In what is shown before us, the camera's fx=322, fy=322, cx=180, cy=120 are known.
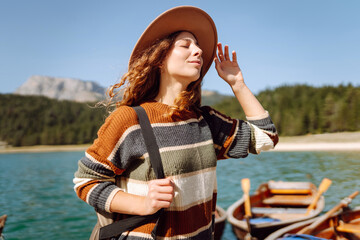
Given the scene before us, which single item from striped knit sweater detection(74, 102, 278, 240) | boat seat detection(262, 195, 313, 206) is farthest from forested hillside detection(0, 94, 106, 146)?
striped knit sweater detection(74, 102, 278, 240)

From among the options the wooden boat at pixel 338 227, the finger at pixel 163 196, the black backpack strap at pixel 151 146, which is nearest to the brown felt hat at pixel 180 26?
the black backpack strap at pixel 151 146

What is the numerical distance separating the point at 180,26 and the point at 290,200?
7703 millimetres

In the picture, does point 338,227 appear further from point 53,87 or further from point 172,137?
point 53,87

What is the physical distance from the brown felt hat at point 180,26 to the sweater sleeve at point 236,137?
0.46 metres

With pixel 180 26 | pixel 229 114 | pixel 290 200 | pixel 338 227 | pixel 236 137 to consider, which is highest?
pixel 180 26

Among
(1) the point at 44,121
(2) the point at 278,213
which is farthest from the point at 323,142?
(1) the point at 44,121

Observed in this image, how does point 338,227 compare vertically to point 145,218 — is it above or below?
below

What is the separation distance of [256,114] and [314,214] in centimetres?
589

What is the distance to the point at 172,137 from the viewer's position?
142 cm

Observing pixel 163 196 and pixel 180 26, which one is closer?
pixel 163 196

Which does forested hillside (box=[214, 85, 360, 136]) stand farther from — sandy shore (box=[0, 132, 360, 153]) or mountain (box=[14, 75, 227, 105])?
mountain (box=[14, 75, 227, 105])

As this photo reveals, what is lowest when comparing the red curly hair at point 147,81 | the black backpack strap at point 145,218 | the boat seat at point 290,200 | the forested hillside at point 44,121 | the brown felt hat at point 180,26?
the forested hillside at point 44,121

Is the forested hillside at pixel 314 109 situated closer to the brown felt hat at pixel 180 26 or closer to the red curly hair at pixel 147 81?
the brown felt hat at pixel 180 26

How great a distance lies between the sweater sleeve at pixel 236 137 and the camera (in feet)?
5.41
